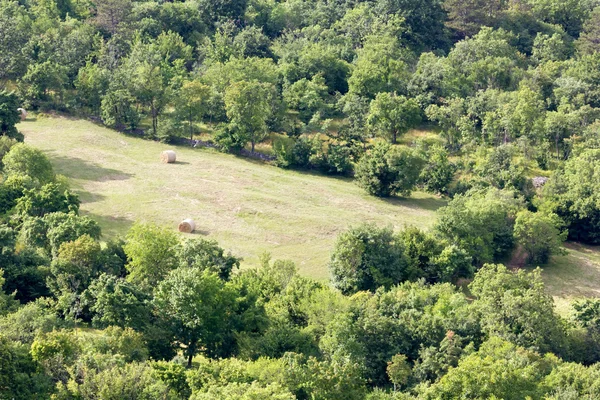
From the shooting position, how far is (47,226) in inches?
2817

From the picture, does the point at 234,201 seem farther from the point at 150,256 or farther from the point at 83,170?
the point at 150,256

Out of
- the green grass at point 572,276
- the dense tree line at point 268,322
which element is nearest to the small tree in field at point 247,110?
the dense tree line at point 268,322

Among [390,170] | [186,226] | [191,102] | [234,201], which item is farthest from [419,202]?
[191,102]

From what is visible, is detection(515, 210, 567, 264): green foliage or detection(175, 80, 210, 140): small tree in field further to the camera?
detection(175, 80, 210, 140): small tree in field

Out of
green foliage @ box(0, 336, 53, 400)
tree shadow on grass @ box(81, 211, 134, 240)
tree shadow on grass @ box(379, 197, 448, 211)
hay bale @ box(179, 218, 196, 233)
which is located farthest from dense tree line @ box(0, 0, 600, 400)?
hay bale @ box(179, 218, 196, 233)

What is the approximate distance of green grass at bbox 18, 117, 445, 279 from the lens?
272ft

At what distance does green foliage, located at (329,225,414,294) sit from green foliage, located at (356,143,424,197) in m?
20.9

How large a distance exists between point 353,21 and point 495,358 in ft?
259

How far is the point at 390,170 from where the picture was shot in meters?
92.8

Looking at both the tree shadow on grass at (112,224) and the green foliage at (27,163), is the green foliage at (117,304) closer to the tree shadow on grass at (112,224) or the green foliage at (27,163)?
the tree shadow on grass at (112,224)

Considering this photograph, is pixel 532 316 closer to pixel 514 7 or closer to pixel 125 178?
pixel 125 178

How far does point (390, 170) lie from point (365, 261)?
76.0 feet

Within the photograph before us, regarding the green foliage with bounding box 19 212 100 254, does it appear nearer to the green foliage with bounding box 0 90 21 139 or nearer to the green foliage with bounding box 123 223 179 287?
the green foliage with bounding box 123 223 179 287

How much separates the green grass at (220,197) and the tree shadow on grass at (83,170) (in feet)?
0.34
